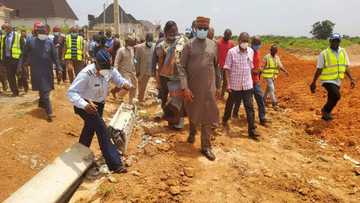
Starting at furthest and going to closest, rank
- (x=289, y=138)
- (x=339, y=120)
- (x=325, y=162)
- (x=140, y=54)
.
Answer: (x=140, y=54), (x=339, y=120), (x=289, y=138), (x=325, y=162)

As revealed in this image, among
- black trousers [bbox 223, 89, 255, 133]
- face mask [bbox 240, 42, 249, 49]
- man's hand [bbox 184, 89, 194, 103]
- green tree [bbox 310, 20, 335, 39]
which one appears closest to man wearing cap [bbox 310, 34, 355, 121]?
black trousers [bbox 223, 89, 255, 133]

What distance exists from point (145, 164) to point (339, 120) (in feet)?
16.2

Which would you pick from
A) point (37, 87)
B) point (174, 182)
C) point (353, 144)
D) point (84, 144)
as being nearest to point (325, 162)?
point (353, 144)

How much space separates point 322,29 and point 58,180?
54.6 metres

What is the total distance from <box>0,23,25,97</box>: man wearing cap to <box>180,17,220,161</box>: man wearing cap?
244 inches

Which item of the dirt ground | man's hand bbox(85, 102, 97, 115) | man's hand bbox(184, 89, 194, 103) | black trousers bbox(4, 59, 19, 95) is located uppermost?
man's hand bbox(184, 89, 194, 103)

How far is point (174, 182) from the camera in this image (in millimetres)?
5531

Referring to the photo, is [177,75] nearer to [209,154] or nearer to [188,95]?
[188,95]

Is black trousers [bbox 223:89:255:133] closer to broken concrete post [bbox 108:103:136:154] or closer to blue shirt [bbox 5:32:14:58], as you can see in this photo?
broken concrete post [bbox 108:103:136:154]

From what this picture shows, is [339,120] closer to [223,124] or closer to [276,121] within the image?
[276,121]

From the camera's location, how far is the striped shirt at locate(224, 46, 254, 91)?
7387mm

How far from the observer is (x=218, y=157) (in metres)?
6.53

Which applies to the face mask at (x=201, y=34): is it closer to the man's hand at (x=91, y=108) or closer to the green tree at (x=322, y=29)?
the man's hand at (x=91, y=108)

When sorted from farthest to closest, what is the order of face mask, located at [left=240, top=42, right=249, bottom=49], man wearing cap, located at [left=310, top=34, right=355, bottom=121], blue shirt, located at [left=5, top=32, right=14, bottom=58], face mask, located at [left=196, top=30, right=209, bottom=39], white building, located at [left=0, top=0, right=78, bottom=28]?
1. white building, located at [left=0, top=0, right=78, bottom=28]
2. blue shirt, located at [left=5, top=32, right=14, bottom=58]
3. man wearing cap, located at [left=310, top=34, right=355, bottom=121]
4. face mask, located at [left=240, top=42, right=249, bottom=49]
5. face mask, located at [left=196, top=30, right=209, bottom=39]
